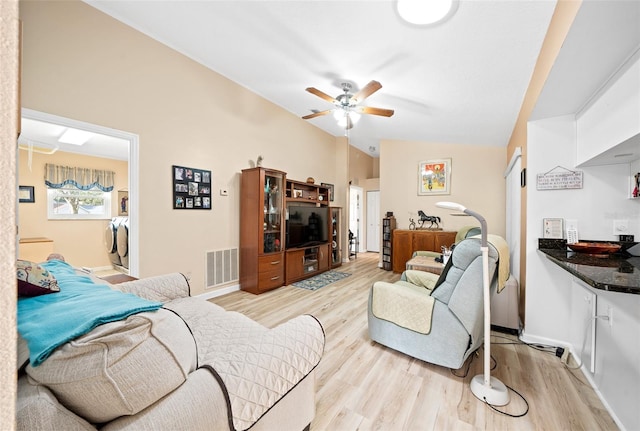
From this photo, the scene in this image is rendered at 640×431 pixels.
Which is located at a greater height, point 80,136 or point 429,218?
point 80,136

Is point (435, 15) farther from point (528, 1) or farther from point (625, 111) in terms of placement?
point (625, 111)

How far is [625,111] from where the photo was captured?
4.76 feet

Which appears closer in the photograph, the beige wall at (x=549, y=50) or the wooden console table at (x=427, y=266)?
the beige wall at (x=549, y=50)

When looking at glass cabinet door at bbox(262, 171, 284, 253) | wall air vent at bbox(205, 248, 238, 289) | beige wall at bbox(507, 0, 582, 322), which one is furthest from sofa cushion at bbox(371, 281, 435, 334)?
wall air vent at bbox(205, 248, 238, 289)

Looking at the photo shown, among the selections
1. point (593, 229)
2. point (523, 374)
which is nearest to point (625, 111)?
point (593, 229)

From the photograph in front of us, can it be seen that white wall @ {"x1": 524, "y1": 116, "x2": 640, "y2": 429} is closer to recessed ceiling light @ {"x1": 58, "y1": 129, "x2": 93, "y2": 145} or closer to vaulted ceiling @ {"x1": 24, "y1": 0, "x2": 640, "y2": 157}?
vaulted ceiling @ {"x1": 24, "y1": 0, "x2": 640, "y2": 157}

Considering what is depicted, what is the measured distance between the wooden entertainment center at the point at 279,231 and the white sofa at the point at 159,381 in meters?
2.67

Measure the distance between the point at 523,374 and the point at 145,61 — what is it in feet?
15.4

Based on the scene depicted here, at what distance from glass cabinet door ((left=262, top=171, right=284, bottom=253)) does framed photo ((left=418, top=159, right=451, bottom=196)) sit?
2964 mm

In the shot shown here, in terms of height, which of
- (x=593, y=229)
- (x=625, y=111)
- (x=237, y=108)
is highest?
(x=237, y=108)

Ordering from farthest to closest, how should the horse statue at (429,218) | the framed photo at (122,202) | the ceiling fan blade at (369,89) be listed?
the framed photo at (122,202) → the horse statue at (429,218) → the ceiling fan blade at (369,89)

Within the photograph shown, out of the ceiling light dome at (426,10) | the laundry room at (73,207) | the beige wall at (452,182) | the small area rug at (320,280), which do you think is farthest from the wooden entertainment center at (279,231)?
the ceiling light dome at (426,10)

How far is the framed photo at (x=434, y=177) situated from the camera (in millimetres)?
5113

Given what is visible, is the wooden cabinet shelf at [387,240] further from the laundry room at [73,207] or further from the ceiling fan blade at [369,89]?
the laundry room at [73,207]
